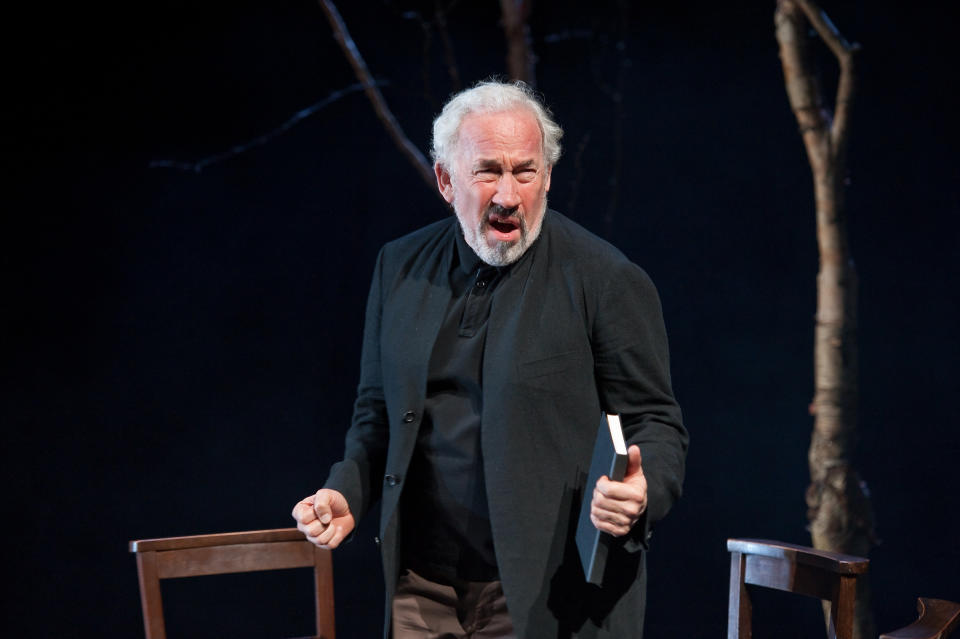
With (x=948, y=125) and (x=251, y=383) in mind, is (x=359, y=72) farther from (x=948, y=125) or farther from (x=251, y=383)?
(x=948, y=125)

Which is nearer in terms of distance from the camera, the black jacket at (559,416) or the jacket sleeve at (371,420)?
the black jacket at (559,416)

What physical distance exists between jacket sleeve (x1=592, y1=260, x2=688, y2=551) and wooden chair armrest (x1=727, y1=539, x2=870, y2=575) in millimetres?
453

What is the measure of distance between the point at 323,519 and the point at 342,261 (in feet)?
5.13

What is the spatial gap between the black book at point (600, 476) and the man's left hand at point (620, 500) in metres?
0.02

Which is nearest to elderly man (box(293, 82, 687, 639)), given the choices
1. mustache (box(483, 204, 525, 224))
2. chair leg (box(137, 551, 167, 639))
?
mustache (box(483, 204, 525, 224))

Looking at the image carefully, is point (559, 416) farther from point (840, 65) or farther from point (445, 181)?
point (840, 65)

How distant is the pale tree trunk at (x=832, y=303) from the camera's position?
2885mm

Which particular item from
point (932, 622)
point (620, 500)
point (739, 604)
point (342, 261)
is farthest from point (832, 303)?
point (620, 500)

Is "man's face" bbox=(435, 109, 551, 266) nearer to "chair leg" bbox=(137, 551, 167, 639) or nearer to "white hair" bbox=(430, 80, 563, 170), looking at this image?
"white hair" bbox=(430, 80, 563, 170)

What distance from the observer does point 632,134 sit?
307cm

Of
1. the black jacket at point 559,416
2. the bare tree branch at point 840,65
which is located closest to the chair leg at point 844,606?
the black jacket at point 559,416

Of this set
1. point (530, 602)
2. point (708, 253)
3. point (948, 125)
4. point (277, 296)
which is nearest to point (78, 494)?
point (277, 296)

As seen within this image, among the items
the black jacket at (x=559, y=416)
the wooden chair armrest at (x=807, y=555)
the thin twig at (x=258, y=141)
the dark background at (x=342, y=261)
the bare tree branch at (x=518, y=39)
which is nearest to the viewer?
the black jacket at (x=559, y=416)

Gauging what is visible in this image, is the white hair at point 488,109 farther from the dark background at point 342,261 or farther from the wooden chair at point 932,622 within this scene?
the dark background at point 342,261
